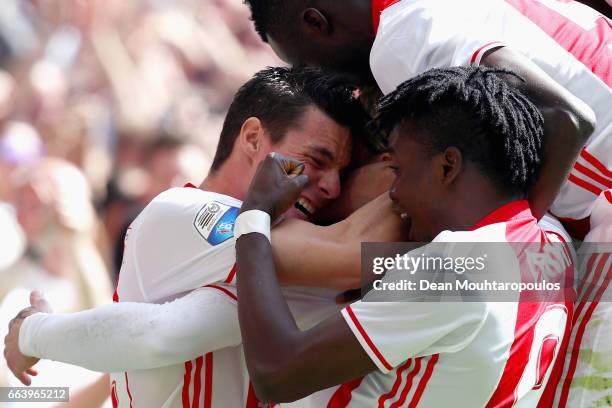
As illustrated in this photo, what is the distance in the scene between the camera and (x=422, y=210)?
221 centimetres

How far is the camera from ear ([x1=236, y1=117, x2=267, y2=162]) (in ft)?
9.10

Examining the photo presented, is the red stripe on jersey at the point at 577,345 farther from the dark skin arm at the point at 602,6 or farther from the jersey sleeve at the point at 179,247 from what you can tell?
the dark skin arm at the point at 602,6

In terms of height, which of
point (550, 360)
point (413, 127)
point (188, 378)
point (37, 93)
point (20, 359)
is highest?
point (37, 93)

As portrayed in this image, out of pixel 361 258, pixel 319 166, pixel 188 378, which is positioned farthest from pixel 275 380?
pixel 319 166

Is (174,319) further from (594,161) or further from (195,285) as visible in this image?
(594,161)

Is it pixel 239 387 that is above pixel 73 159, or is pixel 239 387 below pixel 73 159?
below

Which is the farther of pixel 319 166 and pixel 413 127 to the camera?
pixel 319 166

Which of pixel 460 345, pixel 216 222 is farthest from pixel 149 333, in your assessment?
pixel 460 345

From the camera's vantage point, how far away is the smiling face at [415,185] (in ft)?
7.17

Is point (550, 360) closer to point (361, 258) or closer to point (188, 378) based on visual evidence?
point (361, 258)

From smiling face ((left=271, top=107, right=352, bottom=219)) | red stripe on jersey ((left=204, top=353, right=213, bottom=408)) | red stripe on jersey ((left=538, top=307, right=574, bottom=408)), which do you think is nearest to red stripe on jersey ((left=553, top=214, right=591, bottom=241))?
red stripe on jersey ((left=538, top=307, right=574, bottom=408))

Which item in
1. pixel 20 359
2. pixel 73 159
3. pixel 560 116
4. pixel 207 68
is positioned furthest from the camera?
pixel 207 68

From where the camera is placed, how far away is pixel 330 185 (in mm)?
2705

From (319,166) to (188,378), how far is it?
68 cm
